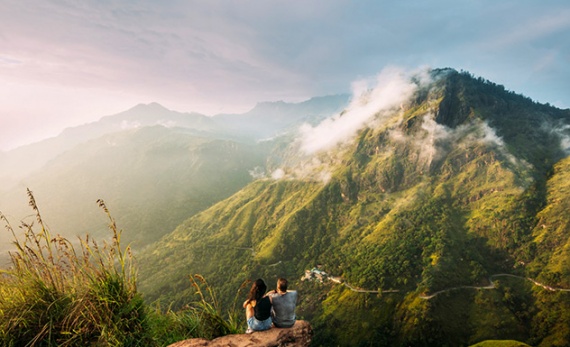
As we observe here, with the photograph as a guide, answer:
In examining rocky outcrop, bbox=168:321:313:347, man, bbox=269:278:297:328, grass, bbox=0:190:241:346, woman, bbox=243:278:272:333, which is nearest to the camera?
grass, bbox=0:190:241:346

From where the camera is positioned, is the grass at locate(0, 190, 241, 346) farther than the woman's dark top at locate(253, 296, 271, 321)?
No

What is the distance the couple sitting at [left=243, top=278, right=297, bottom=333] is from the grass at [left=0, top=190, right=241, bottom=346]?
2.10 meters

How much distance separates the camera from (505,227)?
173 m

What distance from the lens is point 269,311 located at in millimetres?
6387

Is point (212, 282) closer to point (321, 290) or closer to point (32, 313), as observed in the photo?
point (321, 290)

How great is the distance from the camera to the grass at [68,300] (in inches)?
171

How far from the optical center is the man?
620 centimetres

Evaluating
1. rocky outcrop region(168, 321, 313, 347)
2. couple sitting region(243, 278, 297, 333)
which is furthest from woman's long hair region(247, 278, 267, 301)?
rocky outcrop region(168, 321, 313, 347)

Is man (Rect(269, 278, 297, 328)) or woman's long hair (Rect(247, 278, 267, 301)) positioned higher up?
woman's long hair (Rect(247, 278, 267, 301))

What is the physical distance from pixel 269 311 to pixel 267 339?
42.6 inches

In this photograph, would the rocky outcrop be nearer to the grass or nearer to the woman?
the woman

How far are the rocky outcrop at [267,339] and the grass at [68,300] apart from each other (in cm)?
95

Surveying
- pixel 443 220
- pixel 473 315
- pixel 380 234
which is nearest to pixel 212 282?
pixel 380 234

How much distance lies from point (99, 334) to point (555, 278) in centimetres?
19138
